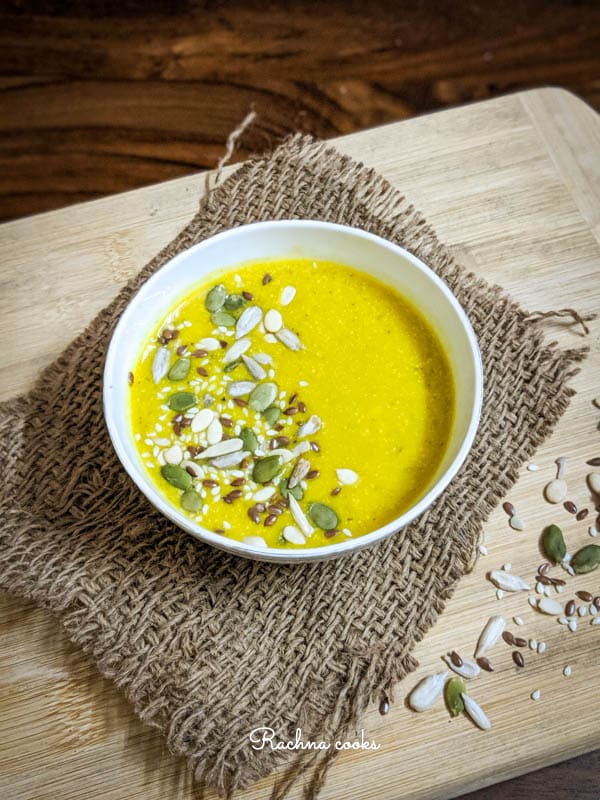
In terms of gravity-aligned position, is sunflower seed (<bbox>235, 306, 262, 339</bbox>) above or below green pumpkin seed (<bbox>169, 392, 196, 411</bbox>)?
above

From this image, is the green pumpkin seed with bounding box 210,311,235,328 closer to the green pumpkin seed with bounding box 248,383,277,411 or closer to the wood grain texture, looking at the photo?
the green pumpkin seed with bounding box 248,383,277,411

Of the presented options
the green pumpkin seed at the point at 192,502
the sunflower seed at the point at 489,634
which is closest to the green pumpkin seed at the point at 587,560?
the sunflower seed at the point at 489,634

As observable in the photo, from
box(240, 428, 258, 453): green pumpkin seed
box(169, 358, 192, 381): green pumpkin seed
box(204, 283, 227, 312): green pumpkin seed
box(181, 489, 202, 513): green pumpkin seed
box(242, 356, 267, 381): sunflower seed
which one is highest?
box(204, 283, 227, 312): green pumpkin seed

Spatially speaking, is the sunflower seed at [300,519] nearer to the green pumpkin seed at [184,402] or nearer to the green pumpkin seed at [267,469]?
the green pumpkin seed at [267,469]

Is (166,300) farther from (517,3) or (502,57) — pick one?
(517,3)

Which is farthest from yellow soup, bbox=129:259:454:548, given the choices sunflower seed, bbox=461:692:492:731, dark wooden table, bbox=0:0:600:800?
dark wooden table, bbox=0:0:600:800

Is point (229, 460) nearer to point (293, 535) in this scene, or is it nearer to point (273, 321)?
point (293, 535)

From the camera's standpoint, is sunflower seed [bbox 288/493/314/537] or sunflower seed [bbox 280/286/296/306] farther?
sunflower seed [bbox 280/286/296/306]

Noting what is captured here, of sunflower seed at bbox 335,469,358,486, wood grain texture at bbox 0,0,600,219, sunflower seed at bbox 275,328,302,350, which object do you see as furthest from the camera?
wood grain texture at bbox 0,0,600,219
